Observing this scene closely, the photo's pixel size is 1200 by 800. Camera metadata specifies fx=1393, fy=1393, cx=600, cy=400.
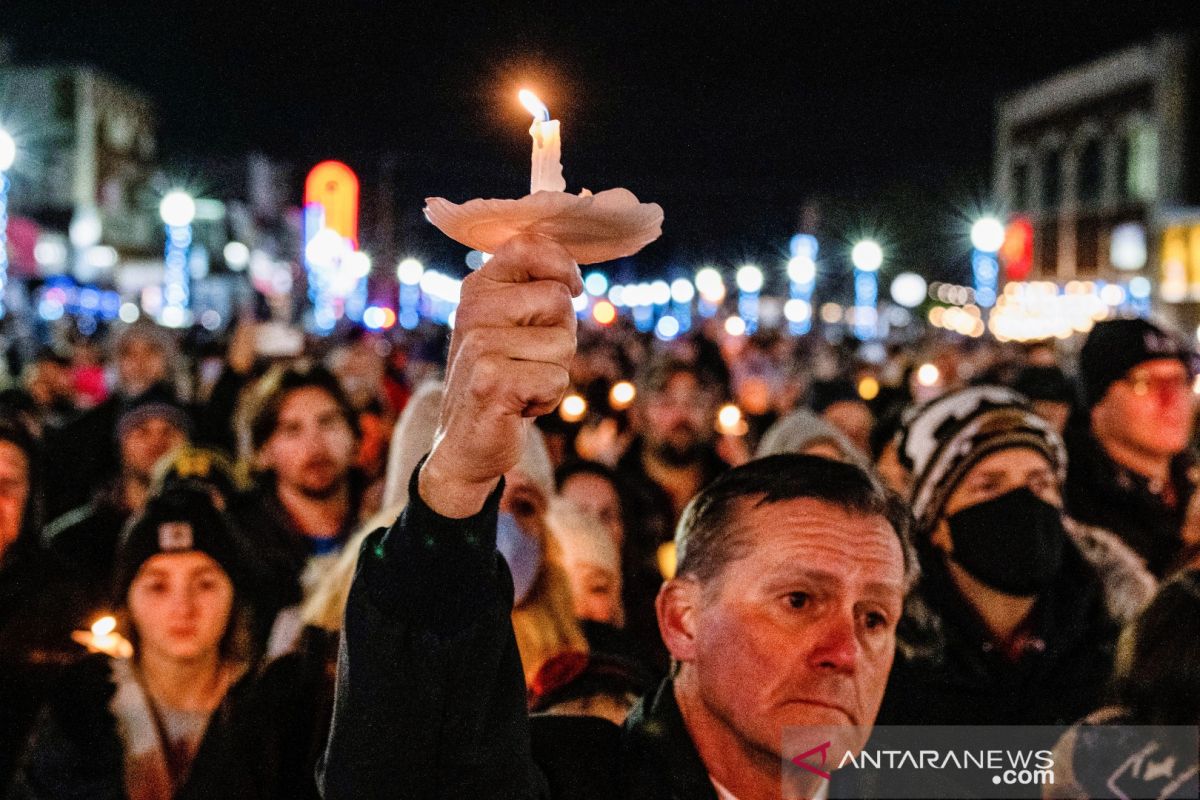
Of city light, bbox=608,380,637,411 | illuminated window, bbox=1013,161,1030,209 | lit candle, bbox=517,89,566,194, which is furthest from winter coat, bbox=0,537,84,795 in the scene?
illuminated window, bbox=1013,161,1030,209

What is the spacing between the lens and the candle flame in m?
1.68

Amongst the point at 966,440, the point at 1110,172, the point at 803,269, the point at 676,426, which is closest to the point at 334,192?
the point at 676,426

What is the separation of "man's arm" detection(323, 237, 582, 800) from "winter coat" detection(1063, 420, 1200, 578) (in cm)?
400

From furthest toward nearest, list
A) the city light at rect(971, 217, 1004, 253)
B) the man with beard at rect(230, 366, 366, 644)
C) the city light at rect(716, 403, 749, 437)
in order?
1. the city light at rect(971, 217, 1004, 253)
2. the city light at rect(716, 403, 749, 437)
3. the man with beard at rect(230, 366, 366, 644)

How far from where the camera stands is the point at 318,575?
16.1 feet

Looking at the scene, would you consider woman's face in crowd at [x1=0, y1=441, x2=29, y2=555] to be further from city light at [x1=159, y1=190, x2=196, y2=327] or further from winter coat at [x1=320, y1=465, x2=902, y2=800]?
city light at [x1=159, y1=190, x2=196, y2=327]

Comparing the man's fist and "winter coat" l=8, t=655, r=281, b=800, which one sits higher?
the man's fist

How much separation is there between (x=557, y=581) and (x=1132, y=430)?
8.81ft

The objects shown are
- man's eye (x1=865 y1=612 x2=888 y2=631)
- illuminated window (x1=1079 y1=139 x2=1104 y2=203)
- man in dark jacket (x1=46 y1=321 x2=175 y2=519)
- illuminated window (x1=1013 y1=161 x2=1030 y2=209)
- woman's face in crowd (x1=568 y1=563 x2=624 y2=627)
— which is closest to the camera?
man's eye (x1=865 y1=612 x2=888 y2=631)

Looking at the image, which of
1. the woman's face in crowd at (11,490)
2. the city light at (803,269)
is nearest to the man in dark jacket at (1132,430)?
the woman's face in crowd at (11,490)

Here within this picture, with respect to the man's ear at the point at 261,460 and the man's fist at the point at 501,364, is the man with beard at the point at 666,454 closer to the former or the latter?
the man's ear at the point at 261,460

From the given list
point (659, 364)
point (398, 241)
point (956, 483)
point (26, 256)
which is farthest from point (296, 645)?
point (398, 241)

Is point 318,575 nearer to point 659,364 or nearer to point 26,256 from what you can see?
point 659,364

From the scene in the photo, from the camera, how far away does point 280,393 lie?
6672mm
